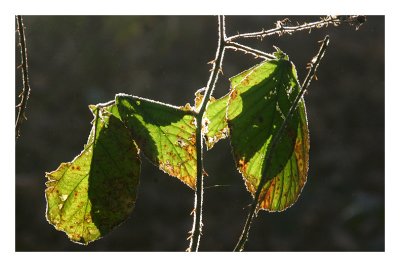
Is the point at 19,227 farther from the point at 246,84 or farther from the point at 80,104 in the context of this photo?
the point at 246,84

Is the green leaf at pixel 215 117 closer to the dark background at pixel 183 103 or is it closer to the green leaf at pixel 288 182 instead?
the green leaf at pixel 288 182

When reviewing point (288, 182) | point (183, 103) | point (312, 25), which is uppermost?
point (183, 103)

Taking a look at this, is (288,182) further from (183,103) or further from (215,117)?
(183,103)

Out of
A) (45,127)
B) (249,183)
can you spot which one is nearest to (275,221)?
(45,127)

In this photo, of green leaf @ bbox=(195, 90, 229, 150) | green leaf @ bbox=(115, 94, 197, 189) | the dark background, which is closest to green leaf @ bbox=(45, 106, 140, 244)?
green leaf @ bbox=(115, 94, 197, 189)

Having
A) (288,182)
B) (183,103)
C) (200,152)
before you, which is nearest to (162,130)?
(200,152)

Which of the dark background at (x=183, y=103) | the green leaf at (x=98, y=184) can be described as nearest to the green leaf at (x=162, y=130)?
the green leaf at (x=98, y=184)
